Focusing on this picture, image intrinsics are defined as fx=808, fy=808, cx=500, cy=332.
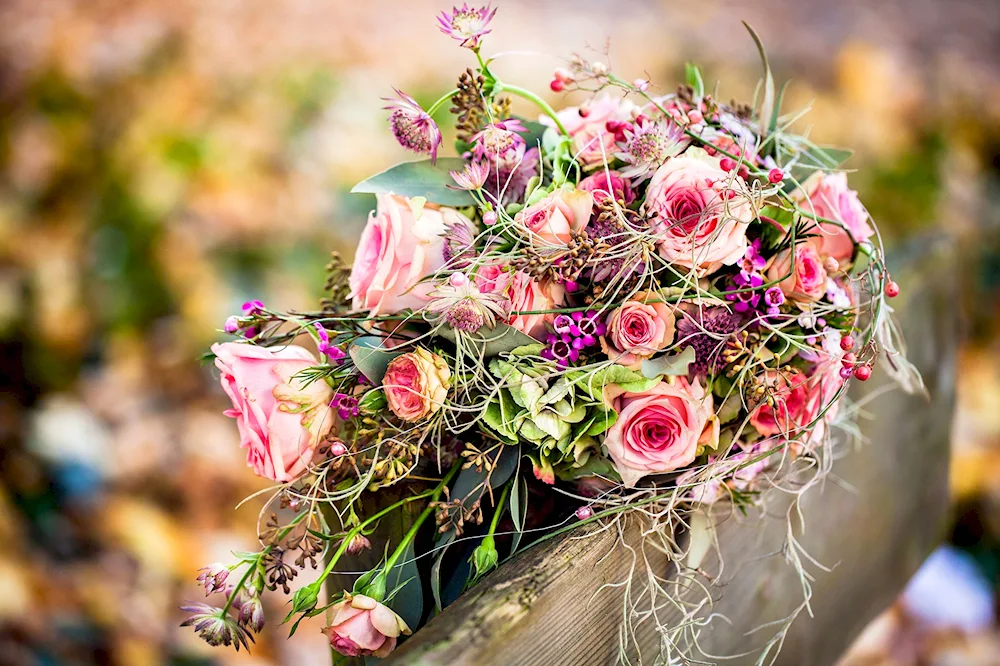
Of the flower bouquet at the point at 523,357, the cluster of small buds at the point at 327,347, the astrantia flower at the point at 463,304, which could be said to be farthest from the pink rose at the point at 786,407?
the cluster of small buds at the point at 327,347

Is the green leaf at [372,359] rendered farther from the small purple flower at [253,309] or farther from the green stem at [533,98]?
the green stem at [533,98]

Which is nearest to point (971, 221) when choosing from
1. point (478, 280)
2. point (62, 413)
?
point (478, 280)

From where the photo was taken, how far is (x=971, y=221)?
2156 millimetres

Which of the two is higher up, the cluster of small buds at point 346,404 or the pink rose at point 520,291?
the pink rose at point 520,291

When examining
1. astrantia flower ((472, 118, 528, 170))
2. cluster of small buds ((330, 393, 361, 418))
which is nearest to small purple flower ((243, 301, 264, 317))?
cluster of small buds ((330, 393, 361, 418))

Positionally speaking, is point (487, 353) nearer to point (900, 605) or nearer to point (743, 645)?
point (743, 645)

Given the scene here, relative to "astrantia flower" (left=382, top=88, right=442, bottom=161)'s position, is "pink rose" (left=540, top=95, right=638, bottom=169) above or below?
below

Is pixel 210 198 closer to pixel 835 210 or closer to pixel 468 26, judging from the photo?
pixel 468 26

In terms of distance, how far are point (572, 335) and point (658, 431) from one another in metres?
0.10

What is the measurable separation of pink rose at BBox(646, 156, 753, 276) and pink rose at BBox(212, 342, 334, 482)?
0.29 metres

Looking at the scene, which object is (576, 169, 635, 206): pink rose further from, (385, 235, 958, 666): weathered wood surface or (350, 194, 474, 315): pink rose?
(385, 235, 958, 666): weathered wood surface

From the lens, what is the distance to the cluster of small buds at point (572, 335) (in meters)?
0.64

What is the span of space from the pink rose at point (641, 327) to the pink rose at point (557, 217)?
0.07 meters

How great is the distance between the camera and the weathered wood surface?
579 mm
